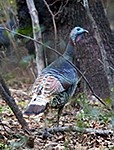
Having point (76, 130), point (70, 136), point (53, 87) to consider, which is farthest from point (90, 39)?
point (76, 130)

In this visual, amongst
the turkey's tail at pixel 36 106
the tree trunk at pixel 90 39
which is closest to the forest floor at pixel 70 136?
the turkey's tail at pixel 36 106

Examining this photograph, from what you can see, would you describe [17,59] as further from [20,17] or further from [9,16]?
[20,17]

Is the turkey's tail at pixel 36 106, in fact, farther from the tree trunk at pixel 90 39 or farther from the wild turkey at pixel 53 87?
the tree trunk at pixel 90 39

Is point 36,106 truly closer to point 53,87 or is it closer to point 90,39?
point 53,87

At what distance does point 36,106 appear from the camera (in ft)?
15.8

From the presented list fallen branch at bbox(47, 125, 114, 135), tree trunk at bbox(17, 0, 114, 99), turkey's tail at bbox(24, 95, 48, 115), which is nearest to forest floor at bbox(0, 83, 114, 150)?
fallen branch at bbox(47, 125, 114, 135)

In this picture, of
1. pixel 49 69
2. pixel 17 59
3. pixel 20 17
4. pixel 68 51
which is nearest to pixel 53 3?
pixel 20 17

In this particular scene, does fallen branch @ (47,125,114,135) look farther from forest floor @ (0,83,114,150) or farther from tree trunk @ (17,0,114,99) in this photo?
tree trunk @ (17,0,114,99)

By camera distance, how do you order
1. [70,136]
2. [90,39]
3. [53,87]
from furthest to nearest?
1. [90,39]
2. [53,87]
3. [70,136]

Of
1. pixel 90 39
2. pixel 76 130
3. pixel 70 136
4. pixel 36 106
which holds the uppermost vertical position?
pixel 90 39

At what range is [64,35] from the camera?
24.4 feet

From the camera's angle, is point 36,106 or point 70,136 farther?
point 70,136

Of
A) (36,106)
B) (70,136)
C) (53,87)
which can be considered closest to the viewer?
(36,106)

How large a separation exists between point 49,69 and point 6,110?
1495 mm
